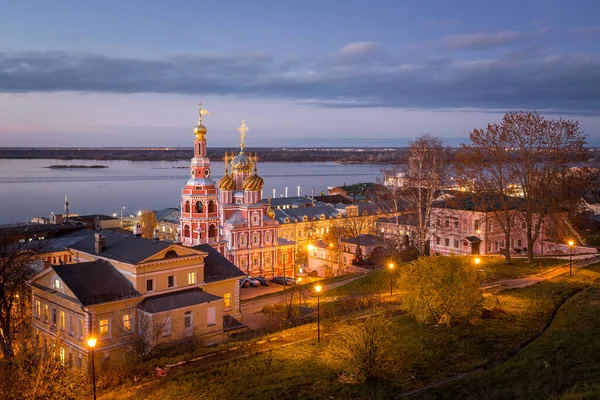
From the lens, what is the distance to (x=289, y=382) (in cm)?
1712

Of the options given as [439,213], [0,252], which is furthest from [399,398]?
[439,213]

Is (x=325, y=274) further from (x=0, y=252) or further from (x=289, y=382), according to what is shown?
(x=289, y=382)

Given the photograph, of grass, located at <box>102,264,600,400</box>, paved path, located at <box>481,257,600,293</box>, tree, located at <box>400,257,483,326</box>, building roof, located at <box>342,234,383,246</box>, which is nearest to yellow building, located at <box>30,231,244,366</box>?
grass, located at <box>102,264,600,400</box>

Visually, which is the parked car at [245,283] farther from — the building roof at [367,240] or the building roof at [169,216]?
the building roof at [169,216]

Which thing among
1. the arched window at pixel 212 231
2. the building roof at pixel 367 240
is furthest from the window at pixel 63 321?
the building roof at pixel 367 240

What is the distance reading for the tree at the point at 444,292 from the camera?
21.2 meters

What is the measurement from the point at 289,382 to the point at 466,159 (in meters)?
19.8

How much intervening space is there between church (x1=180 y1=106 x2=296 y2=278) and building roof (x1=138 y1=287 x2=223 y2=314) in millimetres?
19048

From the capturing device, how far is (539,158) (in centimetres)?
3077

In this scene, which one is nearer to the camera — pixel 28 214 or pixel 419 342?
pixel 419 342

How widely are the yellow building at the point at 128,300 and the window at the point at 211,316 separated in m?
0.05

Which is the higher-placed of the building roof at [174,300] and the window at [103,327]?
the building roof at [174,300]

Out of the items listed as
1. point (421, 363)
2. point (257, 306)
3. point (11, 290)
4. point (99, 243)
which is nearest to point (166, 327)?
point (99, 243)

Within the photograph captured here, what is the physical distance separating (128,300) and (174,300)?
208 cm
